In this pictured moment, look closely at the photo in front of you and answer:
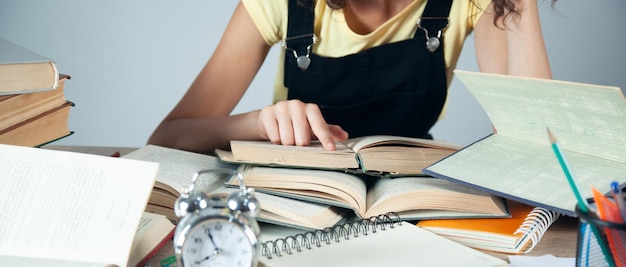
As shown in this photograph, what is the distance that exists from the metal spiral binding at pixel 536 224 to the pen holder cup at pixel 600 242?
205 mm

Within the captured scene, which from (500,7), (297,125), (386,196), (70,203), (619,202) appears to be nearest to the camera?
(619,202)

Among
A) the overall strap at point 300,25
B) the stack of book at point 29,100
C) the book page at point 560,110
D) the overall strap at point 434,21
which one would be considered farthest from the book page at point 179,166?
the overall strap at point 434,21

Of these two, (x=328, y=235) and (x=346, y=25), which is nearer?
(x=328, y=235)

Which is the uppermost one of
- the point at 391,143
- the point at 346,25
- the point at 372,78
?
the point at 346,25

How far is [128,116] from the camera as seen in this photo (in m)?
3.36

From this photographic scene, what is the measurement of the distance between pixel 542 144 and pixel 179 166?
0.55 m

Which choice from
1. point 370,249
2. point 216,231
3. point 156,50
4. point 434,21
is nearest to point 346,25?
point 434,21

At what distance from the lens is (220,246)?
812 mm

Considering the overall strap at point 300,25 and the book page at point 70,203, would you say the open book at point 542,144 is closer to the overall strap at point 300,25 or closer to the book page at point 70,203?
the book page at point 70,203

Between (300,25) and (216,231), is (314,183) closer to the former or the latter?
(216,231)

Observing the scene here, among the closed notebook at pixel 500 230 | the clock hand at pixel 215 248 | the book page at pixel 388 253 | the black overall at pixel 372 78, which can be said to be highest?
the black overall at pixel 372 78

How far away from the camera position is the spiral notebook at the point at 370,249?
0.90m

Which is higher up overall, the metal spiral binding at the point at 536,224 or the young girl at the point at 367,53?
the young girl at the point at 367,53

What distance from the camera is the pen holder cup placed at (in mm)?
719
